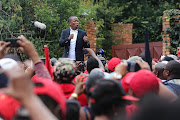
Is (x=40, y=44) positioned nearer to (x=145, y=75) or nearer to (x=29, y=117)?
(x=145, y=75)

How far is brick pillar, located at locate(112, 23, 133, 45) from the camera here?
1317 cm

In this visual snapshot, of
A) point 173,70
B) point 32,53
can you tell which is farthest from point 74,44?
point 32,53

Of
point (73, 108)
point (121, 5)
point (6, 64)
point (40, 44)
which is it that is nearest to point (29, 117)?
point (73, 108)

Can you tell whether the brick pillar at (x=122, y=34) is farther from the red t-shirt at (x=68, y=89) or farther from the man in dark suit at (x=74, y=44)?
the red t-shirt at (x=68, y=89)

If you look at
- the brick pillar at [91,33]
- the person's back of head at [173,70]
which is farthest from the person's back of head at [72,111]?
the brick pillar at [91,33]

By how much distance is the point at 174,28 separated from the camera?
921cm

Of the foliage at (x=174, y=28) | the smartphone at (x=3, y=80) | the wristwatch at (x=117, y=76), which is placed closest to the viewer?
the smartphone at (x=3, y=80)

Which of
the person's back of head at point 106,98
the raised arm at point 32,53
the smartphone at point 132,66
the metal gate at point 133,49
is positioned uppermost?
the raised arm at point 32,53

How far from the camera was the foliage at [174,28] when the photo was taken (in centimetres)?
908

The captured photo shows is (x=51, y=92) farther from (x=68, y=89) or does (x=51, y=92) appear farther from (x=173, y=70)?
(x=173, y=70)

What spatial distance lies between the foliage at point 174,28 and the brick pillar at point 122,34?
3.99 m

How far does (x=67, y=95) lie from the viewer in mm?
2688

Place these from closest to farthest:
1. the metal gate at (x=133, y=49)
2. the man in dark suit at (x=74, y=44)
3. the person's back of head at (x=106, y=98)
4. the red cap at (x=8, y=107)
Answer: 1. the red cap at (x=8, y=107)
2. the person's back of head at (x=106, y=98)
3. the man in dark suit at (x=74, y=44)
4. the metal gate at (x=133, y=49)

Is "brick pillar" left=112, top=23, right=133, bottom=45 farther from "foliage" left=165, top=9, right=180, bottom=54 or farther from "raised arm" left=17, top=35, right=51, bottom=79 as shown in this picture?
"raised arm" left=17, top=35, right=51, bottom=79
